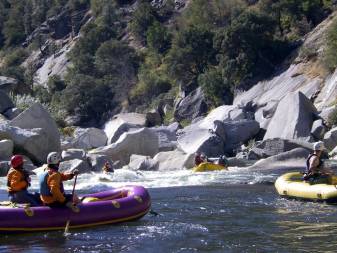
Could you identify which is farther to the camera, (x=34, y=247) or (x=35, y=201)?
(x=35, y=201)

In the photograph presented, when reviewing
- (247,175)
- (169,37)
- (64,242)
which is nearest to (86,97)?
(169,37)

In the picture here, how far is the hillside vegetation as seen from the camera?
49438 mm

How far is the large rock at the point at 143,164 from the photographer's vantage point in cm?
2711

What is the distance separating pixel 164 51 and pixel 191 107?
49.9 feet

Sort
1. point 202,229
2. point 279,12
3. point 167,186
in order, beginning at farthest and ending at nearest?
1. point 279,12
2. point 167,186
3. point 202,229

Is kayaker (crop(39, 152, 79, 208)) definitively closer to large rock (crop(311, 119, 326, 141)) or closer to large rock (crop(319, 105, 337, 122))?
large rock (crop(311, 119, 326, 141))

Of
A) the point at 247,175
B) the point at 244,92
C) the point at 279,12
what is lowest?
the point at 247,175

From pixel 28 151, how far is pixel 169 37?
127 ft

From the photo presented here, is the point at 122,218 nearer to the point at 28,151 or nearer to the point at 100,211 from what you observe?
the point at 100,211

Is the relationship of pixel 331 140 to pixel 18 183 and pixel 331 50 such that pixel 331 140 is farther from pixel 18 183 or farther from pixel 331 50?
pixel 18 183

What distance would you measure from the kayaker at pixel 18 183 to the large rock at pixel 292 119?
2185 cm

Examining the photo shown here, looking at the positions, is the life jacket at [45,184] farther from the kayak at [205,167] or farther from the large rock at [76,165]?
the large rock at [76,165]

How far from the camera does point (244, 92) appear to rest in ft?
159

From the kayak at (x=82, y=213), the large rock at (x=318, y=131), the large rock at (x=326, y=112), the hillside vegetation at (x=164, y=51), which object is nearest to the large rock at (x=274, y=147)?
the large rock at (x=318, y=131)
